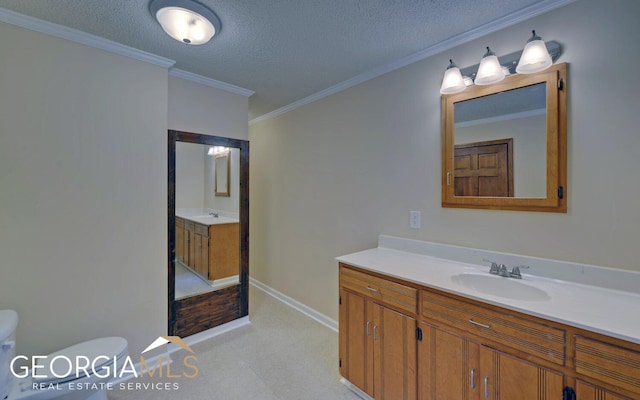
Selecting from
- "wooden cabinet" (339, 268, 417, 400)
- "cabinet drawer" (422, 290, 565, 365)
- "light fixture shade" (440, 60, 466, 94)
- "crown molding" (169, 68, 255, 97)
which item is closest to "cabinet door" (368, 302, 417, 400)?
"wooden cabinet" (339, 268, 417, 400)

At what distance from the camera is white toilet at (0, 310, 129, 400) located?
55.5 inches

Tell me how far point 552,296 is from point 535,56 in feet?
4.11

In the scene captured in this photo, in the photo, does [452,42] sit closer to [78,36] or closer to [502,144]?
[502,144]

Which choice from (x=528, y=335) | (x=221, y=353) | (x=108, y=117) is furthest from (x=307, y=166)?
(x=528, y=335)

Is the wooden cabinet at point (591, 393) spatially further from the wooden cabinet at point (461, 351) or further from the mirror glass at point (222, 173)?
the mirror glass at point (222, 173)

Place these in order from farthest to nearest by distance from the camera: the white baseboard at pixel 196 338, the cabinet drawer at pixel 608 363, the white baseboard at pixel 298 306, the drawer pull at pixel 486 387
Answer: the white baseboard at pixel 298 306 → the white baseboard at pixel 196 338 → the drawer pull at pixel 486 387 → the cabinet drawer at pixel 608 363

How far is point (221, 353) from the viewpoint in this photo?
2334 mm

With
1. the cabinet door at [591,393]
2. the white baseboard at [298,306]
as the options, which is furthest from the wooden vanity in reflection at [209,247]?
the cabinet door at [591,393]

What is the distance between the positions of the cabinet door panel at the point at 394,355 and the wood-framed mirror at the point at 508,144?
0.89m

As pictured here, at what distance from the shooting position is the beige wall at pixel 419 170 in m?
1.35

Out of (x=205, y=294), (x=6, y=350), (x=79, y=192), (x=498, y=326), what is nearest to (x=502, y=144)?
(x=498, y=326)

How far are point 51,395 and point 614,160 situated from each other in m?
3.16

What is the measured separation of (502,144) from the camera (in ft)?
5.63

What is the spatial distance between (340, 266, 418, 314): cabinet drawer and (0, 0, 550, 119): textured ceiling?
1620 millimetres
